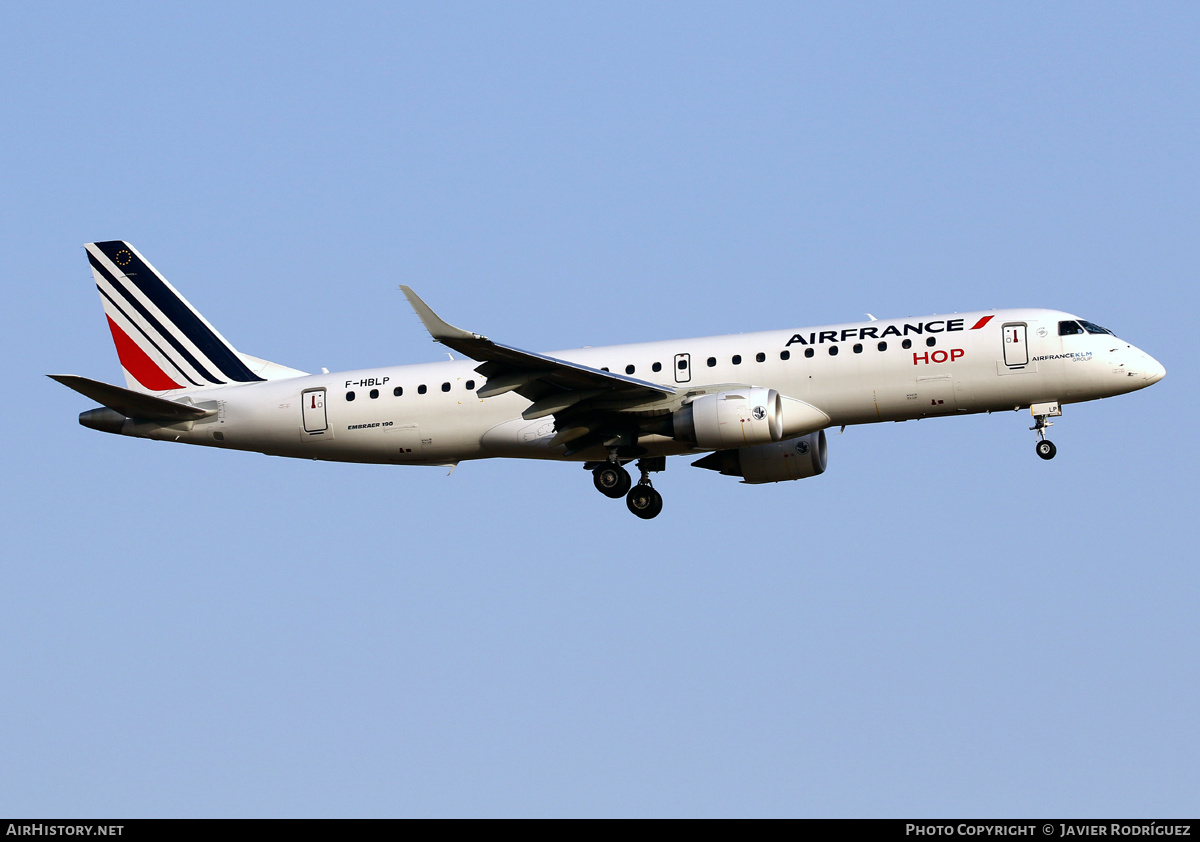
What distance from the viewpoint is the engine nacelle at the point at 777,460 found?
42594 millimetres

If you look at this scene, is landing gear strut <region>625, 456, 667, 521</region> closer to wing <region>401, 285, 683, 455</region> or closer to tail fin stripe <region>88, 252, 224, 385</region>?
wing <region>401, 285, 683, 455</region>

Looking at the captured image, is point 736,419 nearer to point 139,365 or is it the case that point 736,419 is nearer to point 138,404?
point 138,404

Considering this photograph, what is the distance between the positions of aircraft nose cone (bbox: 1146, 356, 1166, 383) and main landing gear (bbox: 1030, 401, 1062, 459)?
233 centimetres

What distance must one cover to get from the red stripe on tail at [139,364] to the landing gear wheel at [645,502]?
13.8 meters

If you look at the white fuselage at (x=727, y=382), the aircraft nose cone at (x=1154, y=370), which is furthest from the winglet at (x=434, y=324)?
the aircraft nose cone at (x=1154, y=370)

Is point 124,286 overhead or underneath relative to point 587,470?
overhead

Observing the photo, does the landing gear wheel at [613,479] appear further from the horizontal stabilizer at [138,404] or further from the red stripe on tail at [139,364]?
the red stripe on tail at [139,364]

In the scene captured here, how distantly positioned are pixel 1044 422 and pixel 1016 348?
2.05 metres

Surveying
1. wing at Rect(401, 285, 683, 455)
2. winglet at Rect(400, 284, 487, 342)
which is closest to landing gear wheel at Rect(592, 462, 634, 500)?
wing at Rect(401, 285, 683, 455)
